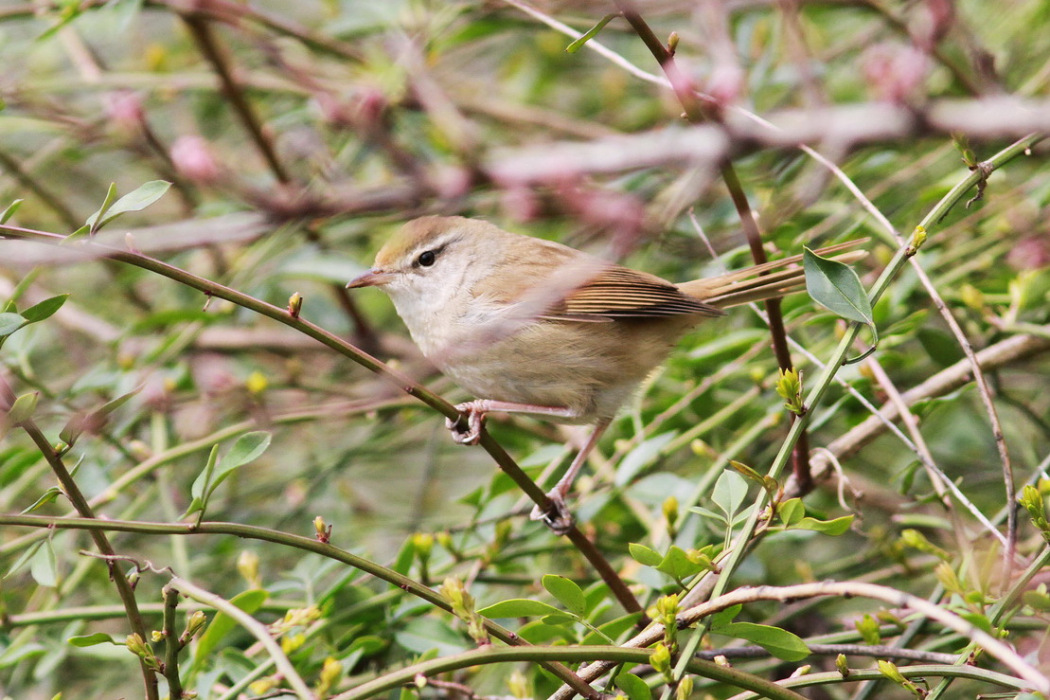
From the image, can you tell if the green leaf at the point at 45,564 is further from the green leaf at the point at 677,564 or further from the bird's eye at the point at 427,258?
the bird's eye at the point at 427,258

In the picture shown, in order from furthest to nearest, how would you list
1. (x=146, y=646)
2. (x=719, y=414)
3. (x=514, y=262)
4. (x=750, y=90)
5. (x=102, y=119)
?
(x=102, y=119) < (x=750, y=90) < (x=514, y=262) < (x=719, y=414) < (x=146, y=646)

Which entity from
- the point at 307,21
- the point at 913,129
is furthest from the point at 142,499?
the point at 307,21

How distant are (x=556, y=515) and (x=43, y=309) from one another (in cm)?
150

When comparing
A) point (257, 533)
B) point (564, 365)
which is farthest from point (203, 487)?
point (564, 365)

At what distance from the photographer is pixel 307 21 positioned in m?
5.75

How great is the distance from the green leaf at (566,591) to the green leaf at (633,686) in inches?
5.8

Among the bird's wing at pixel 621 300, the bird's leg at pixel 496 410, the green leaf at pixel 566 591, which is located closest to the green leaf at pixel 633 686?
the green leaf at pixel 566 591

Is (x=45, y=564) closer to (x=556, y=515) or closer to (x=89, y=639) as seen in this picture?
(x=89, y=639)

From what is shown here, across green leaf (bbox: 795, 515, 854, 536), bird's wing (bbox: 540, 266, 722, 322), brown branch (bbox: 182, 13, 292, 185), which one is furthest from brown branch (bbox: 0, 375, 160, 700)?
brown branch (bbox: 182, 13, 292, 185)

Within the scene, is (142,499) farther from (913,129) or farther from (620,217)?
(913,129)

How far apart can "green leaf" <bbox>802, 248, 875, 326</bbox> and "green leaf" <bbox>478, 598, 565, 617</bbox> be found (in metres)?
0.79

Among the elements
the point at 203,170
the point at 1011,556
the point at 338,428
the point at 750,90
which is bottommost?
the point at 338,428

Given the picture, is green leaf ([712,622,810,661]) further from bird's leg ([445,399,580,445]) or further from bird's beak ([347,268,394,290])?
bird's beak ([347,268,394,290])

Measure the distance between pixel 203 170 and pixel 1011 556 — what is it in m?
3.03
